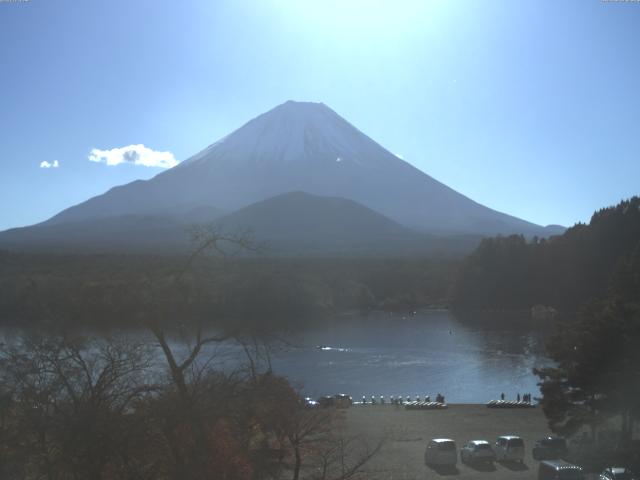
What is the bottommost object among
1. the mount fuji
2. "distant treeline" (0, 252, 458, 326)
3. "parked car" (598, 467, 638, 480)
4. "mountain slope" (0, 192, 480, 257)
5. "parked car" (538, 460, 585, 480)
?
"parked car" (538, 460, 585, 480)

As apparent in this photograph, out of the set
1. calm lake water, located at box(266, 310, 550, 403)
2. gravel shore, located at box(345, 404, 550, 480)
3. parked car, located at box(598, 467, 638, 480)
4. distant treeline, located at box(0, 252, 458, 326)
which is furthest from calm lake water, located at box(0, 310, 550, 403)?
parked car, located at box(598, 467, 638, 480)

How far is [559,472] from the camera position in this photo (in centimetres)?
567

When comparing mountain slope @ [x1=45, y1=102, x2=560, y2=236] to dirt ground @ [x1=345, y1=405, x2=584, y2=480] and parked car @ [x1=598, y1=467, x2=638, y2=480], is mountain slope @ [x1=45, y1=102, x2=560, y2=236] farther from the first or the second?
parked car @ [x1=598, y1=467, x2=638, y2=480]

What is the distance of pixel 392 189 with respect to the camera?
7625cm

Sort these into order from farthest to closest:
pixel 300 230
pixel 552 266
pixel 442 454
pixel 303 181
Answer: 1. pixel 303 181
2. pixel 300 230
3. pixel 552 266
4. pixel 442 454

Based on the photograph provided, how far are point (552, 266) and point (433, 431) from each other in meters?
23.8

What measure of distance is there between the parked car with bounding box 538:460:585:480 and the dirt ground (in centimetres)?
44

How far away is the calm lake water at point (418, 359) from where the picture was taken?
14.9 meters

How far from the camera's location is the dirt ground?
21.8ft

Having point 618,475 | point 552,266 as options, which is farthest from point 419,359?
point 552,266

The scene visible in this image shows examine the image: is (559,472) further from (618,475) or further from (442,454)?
(442,454)

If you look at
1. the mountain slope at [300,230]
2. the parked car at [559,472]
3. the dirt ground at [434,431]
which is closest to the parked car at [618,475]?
the parked car at [559,472]

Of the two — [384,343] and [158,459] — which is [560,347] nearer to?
[158,459]

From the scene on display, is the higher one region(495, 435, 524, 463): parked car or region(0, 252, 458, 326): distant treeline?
region(0, 252, 458, 326): distant treeline
